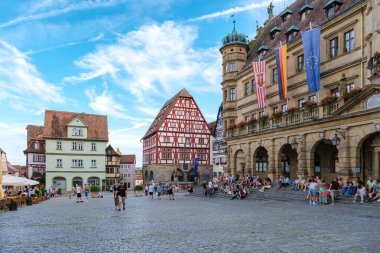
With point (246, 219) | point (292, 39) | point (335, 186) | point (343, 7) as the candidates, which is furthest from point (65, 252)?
point (292, 39)

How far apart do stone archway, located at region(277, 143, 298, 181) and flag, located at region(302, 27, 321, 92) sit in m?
7.38

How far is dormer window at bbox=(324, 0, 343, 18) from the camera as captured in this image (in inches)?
1100

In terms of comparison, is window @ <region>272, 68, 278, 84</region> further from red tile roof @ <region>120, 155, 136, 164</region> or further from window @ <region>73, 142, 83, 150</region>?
red tile roof @ <region>120, 155, 136, 164</region>

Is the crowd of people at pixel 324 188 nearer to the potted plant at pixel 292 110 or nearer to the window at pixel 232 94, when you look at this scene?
the potted plant at pixel 292 110

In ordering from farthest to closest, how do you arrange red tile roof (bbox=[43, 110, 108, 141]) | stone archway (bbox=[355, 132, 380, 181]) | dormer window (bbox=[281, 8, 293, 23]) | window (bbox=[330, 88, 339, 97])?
red tile roof (bbox=[43, 110, 108, 141]) < dormer window (bbox=[281, 8, 293, 23]) < window (bbox=[330, 88, 339, 97]) < stone archway (bbox=[355, 132, 380, 181])

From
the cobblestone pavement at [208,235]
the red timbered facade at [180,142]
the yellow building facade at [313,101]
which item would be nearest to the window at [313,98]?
the yellow building facade at [313,101]

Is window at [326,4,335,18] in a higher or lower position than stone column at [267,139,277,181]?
higher

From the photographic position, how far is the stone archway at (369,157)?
74.2ft

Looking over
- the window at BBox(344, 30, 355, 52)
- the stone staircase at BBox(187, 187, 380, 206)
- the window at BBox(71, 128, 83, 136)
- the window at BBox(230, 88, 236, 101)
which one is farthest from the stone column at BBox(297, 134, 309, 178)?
the window at BBox(71, 128, 83, 136)

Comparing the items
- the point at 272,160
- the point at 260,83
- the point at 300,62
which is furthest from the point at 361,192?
the point at 260,83

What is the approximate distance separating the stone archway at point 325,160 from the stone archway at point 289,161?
2863 millimetres

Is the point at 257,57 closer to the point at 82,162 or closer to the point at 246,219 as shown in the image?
the point at 246,219

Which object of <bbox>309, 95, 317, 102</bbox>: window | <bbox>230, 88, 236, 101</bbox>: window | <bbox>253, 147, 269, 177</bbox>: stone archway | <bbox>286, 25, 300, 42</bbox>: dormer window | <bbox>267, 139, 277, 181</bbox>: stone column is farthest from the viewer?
<bbox>230, 88, 236, 101</bbox>: window

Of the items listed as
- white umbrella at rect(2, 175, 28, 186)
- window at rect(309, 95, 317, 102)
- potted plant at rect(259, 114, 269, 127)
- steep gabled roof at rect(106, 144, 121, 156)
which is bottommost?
white umbrella at rect(2, 175, 28, 186)
